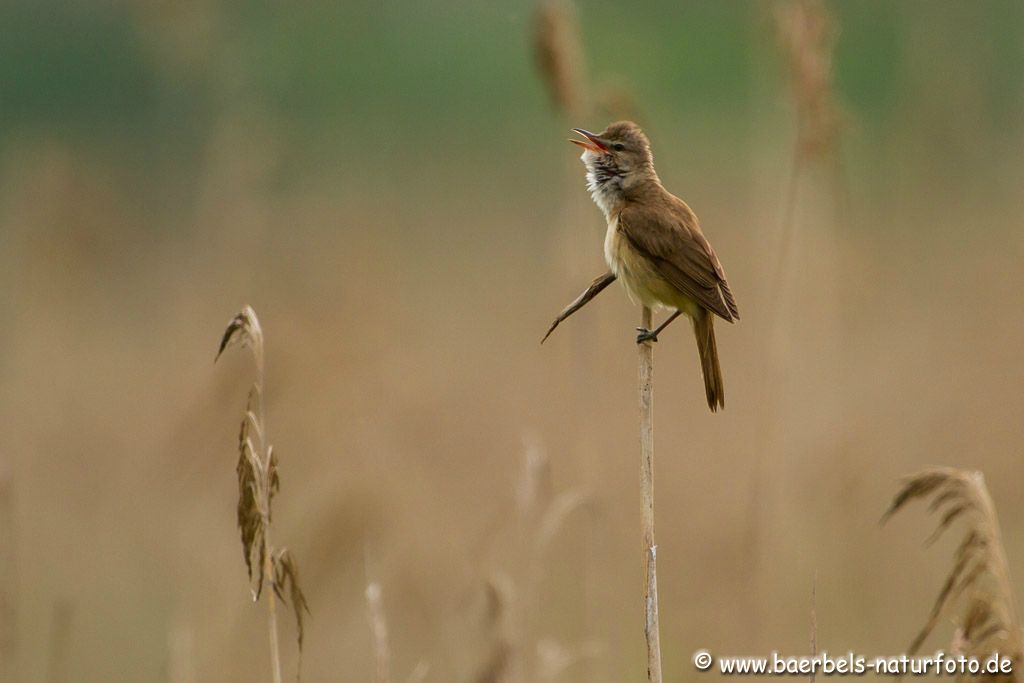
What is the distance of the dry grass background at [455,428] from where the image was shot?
3.96 m

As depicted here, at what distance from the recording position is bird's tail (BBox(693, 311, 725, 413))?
2.99m

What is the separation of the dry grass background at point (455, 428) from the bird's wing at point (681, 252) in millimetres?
685

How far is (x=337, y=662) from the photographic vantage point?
185 inches

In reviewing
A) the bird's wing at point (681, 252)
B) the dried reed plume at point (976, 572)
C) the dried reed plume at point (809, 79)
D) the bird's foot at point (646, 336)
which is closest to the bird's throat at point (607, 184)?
the bird's wing at point (681, 252)

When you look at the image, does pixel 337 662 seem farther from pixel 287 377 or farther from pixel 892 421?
pixel 892 421

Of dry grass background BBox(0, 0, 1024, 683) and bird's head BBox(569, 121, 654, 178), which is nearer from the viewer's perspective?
bird's head BBox(569, 121, 654, 178)

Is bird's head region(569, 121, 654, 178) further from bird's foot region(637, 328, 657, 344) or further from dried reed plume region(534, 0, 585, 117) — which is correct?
bird's foot region(637, 328, 657, 344)

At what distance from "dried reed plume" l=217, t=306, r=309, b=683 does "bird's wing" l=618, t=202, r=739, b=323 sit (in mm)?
1186

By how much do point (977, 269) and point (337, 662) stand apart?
431 centimetres

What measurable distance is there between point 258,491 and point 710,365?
119 centimetres

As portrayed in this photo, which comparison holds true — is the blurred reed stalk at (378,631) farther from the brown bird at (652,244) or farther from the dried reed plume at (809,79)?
the dried reed plume at (809,79)

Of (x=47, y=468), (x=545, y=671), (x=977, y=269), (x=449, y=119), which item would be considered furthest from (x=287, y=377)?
(x=449, y=119)

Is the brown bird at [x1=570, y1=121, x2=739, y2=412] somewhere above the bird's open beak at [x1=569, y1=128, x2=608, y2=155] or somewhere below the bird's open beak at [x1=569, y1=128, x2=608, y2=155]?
below

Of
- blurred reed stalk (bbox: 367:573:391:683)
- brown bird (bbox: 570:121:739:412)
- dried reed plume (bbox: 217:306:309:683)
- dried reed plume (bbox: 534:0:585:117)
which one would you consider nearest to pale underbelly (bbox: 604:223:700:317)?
brown bird (bbox: 570:121:739:412)
